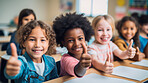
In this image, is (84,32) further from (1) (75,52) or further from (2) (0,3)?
(2) (0,3)

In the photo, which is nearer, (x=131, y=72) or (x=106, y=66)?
(x=106, y=66)

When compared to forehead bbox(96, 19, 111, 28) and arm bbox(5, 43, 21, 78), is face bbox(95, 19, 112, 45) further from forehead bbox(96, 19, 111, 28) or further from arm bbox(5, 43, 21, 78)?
arm bbox(5, 43, 21, 78)

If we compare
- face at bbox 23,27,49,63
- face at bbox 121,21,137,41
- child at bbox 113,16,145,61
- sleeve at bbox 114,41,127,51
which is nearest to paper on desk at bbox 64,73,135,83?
face at bbox 23,27,49,63

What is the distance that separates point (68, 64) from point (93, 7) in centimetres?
638

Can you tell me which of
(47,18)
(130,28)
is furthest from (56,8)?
(130,28)

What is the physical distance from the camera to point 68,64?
4.21ft

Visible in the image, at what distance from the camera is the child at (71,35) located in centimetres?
135

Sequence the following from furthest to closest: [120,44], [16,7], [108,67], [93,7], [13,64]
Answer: [16,7] < [93,7] < [120,44] < [108,67] < [13,64]

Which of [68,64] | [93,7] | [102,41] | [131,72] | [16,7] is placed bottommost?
[131,72]

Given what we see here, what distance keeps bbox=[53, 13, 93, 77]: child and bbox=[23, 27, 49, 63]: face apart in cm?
22

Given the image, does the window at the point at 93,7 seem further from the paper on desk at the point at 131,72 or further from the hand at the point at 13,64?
the hand at the point at 13,64

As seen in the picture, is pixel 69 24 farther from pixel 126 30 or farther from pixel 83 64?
pixel 126 30

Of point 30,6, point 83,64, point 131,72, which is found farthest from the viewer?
point 30,6

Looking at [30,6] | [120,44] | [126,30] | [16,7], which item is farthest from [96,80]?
[30,6]
